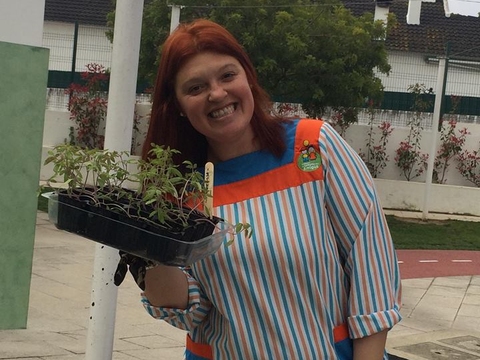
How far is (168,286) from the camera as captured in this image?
2553mm

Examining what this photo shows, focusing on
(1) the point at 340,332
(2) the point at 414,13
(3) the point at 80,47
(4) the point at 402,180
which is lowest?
(4) the point at 402,180

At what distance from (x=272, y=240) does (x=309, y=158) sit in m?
0.24

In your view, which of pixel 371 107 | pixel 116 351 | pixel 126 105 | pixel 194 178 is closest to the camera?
pixel 194 178

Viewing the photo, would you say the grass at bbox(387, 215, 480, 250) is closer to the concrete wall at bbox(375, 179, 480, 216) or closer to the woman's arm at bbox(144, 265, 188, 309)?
the concrete wall at bbox(375, 179, 480, 216)

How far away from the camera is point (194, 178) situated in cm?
242

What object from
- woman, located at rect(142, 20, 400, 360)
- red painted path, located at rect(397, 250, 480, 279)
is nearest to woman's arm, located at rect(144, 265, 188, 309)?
woman, located at rect(142, 20, 400, 360)

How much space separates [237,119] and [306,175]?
229 mm

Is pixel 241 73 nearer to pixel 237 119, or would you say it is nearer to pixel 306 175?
pixel 237 119

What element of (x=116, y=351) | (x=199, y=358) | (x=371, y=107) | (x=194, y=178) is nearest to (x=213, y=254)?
(x=194, y=178)

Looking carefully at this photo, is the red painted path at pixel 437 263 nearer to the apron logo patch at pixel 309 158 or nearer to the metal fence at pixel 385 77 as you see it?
the metal fence at pixel 385 77

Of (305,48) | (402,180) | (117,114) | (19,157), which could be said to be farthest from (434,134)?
(117,114)

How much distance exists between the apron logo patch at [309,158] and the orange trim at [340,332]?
0.40 metres

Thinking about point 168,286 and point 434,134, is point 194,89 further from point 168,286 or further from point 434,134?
point 434,134

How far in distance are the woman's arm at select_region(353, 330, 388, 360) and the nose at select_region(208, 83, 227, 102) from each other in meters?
0.70
